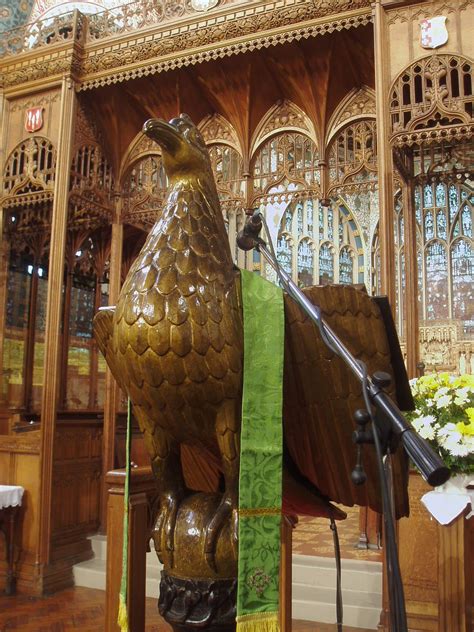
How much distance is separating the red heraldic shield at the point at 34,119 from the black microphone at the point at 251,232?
5.01 metres

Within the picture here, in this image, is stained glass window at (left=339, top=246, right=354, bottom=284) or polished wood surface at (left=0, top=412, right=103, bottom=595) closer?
polished wood surface at (left=0, top=412, right=103, bottom=595)

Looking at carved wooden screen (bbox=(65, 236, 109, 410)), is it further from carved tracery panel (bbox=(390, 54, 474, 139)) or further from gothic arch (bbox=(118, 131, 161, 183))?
carved tracery panel (bbox=(390, 54, 474, 139))

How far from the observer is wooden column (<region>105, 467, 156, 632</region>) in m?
2.45

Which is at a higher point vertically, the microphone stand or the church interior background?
the church interior background

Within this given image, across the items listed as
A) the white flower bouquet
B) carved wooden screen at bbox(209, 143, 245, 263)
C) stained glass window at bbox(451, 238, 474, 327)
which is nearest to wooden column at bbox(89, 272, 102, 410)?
carved wooden screen at bbox(209, 143, 245, 263)

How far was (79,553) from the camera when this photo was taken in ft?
18.1

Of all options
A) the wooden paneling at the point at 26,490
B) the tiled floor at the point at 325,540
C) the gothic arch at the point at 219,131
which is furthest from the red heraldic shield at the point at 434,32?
the wooden paneling at the point at 26,490

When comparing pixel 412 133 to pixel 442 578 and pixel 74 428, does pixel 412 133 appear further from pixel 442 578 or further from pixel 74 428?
pixel 74 428

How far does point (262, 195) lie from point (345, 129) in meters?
0.90

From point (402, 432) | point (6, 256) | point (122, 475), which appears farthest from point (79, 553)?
point (402, 432)

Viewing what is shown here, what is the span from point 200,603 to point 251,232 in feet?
2.54

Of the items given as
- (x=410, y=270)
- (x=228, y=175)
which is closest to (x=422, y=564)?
(x=410, y=270)

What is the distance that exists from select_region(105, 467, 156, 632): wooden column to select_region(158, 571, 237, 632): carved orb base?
3.45 ft

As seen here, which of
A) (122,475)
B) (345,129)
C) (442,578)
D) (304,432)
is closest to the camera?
(304,432)
